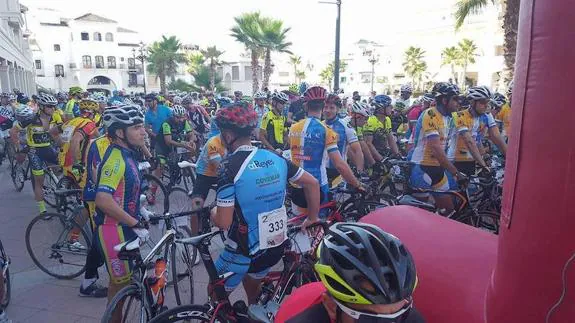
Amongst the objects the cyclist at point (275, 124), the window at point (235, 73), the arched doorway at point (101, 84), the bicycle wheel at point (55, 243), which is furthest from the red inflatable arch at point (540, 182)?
the arched doorway at point (101, 84)

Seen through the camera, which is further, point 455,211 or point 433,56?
point 433,56

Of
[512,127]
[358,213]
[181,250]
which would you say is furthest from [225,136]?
[358,213]

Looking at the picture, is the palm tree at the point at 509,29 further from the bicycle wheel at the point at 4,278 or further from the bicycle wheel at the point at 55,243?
the bicycle wheel at the point at 4,278

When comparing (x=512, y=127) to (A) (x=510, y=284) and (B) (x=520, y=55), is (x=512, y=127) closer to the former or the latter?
(B) (x=520, y=55)

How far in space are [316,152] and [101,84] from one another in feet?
229

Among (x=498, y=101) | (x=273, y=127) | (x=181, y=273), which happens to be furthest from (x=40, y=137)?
(x=498, y=101)

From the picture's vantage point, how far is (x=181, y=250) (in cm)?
403

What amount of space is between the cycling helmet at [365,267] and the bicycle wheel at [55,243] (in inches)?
171

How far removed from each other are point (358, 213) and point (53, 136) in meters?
5.68

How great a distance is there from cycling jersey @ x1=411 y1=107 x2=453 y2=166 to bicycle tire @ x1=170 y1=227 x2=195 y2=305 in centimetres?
329

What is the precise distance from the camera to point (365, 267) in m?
1.57

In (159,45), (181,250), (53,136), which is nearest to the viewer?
(181,250)

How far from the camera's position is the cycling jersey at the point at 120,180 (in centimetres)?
323

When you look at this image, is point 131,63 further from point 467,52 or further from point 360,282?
point 360,282
